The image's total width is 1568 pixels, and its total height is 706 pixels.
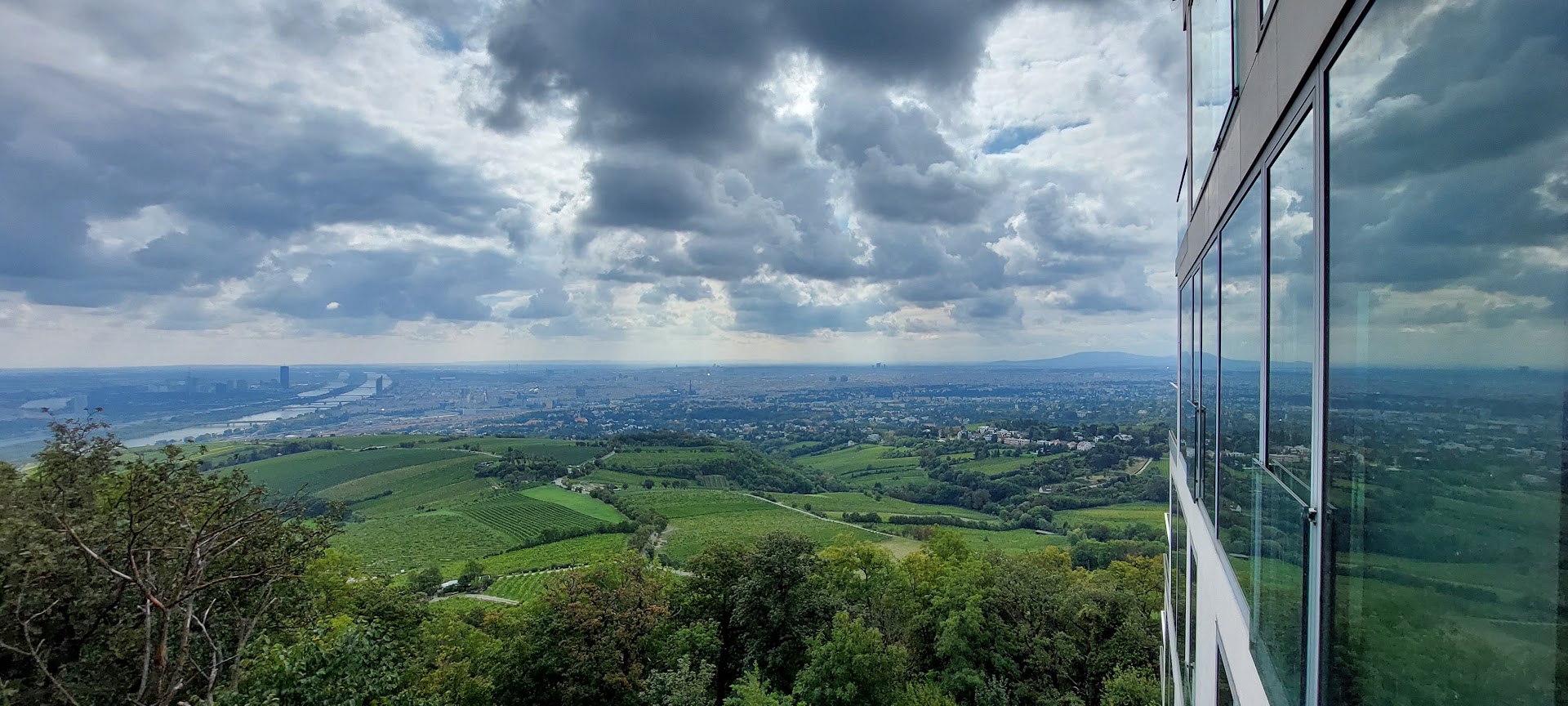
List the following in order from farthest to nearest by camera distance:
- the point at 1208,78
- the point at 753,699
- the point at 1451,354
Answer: the point at 753,699
the point at 1208,78
the point at 1451,354

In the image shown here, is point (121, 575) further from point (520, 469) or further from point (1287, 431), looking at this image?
point (520, 469)

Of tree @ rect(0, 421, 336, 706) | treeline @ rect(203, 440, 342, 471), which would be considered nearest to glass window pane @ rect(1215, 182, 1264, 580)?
tree @ rect(0, 421, 336, 706)

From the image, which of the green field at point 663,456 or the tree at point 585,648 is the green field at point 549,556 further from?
the green field at point 663,456

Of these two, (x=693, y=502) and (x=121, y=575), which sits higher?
(x=121, y=575)

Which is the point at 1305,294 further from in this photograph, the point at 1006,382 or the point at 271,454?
the point at 1006,382

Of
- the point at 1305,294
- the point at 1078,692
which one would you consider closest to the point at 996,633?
the point at 1078,692

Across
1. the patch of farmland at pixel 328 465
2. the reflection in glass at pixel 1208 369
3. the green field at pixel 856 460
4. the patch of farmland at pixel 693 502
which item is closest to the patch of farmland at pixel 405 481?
the patch of farmland at pixel 328 465

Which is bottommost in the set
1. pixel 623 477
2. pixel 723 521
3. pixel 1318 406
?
pixel 623 477

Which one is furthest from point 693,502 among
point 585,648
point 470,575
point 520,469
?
point 585,648

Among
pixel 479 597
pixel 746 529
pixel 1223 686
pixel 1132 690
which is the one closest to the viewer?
pixel 1223 686
